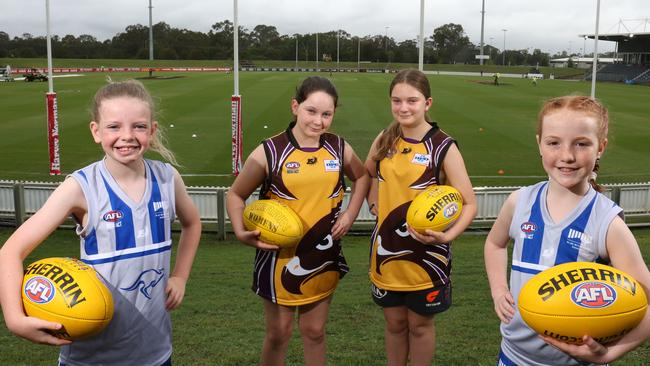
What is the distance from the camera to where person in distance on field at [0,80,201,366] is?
2637 mm

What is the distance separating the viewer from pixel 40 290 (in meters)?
2.32

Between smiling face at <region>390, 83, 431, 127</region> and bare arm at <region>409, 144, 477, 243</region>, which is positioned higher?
smiling face at <region>390, 83, 431, 127</region>

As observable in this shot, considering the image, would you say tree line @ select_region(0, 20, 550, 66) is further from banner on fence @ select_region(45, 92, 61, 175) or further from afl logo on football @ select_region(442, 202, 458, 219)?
afl logo on football @ select_region(442, 202, 458, 219)

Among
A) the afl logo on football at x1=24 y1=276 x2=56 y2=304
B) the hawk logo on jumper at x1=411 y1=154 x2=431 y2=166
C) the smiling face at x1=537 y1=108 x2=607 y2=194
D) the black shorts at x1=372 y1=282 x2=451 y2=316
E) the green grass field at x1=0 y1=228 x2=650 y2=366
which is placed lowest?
the green grass field at x1=0 y1=228 x2=650 y2=366

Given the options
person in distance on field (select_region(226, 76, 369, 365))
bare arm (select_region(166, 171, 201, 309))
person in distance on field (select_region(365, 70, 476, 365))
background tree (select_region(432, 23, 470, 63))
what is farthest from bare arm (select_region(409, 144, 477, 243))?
background tree (select_region(432, 23, 470, 63))

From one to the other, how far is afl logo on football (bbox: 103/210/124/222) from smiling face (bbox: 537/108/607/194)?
74.3 inches

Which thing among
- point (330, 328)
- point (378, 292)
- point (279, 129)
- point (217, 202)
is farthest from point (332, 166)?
point (279, 129)

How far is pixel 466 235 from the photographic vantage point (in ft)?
34.3

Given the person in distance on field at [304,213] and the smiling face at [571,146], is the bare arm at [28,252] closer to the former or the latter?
the person in distance on field at [304,213]

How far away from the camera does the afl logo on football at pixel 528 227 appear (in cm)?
268

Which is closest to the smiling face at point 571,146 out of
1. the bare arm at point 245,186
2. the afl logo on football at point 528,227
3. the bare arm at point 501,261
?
the afl logo on football at point 528,227

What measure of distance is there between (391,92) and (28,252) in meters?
2.27

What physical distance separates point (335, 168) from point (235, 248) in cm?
633

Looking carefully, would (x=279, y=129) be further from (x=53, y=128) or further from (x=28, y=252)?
(x=28, y=252)
